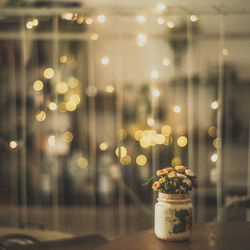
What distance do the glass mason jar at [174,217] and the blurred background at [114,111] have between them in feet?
8.23

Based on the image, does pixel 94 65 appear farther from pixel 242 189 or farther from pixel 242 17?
pixel 242 189

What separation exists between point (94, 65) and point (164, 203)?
10.4ft

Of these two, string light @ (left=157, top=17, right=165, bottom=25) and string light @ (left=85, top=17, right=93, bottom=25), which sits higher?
string light @ (left=85, top=17, right=93, bottom=25)

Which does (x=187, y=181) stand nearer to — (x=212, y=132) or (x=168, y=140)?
(x=168, y=140)

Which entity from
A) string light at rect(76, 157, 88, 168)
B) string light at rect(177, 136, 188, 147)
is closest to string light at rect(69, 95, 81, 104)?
string light at rect(76, 157, 88, 168)

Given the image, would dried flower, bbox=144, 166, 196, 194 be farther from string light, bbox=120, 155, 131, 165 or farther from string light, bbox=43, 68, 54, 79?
string light, bbox=43, 68, 54, 79

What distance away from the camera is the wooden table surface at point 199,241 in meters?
1.29

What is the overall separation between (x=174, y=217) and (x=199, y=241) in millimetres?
134

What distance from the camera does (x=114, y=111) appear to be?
4430 mm

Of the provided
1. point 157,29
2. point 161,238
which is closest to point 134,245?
point 161,238

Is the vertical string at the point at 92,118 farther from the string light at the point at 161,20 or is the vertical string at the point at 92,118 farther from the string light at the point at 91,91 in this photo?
the string light at the point at 161,20

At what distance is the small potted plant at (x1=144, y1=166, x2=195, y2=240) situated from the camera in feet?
4.33

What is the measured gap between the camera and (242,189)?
3.77 meters

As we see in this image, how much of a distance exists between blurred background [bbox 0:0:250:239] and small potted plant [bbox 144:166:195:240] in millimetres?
2494
